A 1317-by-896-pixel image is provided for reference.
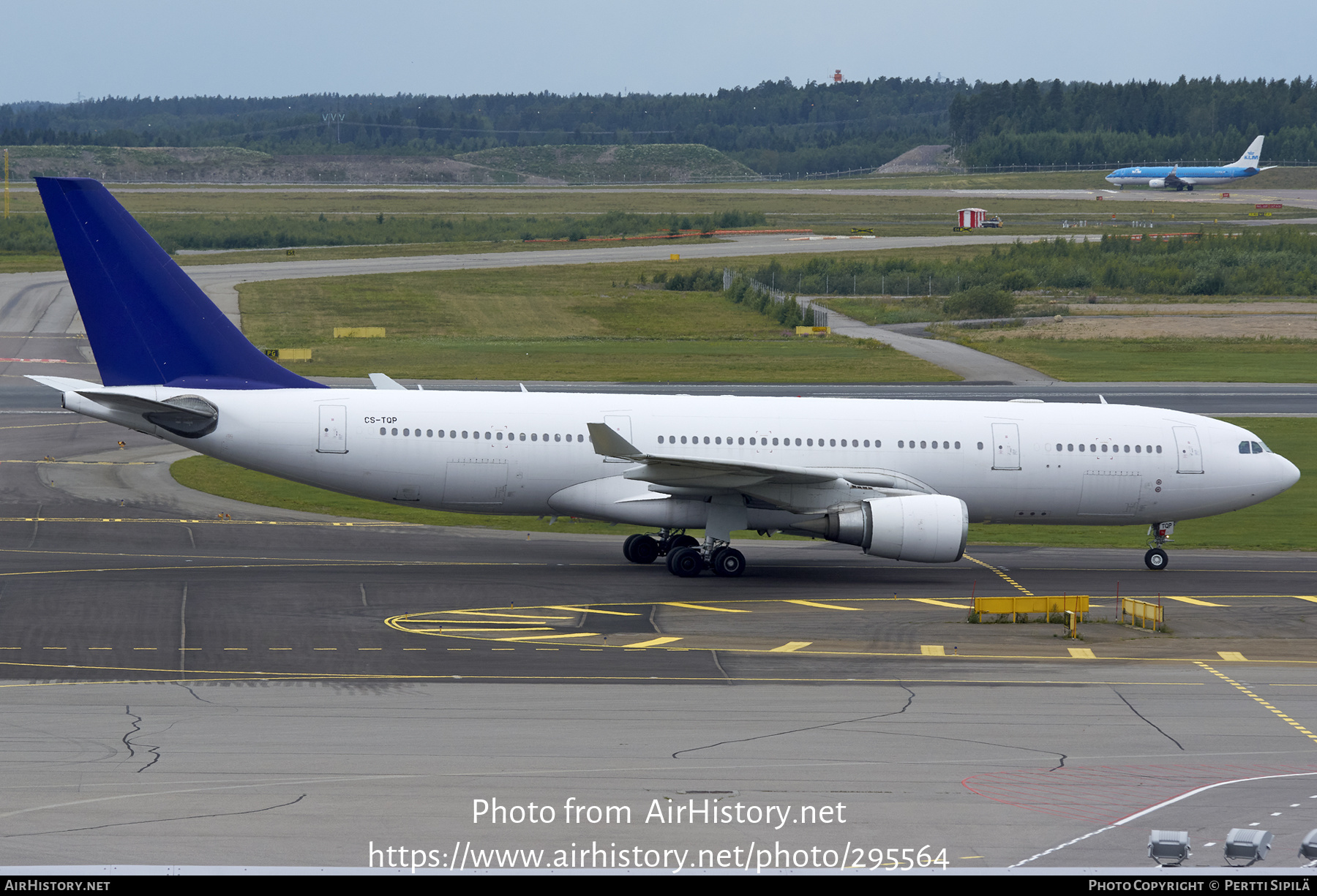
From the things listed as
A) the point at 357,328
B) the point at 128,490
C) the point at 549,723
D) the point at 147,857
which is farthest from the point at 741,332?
the point at 147,857

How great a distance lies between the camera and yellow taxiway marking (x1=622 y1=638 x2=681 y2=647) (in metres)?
25.7

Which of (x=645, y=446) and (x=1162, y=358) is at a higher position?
(x=645, y=446)

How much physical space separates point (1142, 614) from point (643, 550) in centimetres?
1191

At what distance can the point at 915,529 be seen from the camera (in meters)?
30.9

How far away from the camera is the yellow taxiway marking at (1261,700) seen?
801 inches

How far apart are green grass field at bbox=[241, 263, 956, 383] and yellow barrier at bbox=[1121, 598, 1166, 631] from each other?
3490 cm

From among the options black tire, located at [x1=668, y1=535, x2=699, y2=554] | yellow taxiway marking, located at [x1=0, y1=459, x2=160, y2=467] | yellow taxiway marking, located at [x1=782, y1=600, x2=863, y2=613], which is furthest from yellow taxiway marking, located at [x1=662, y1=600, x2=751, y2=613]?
yellow taxiway marking, located at [x1=0, y1=459, x2=160, y2=467]

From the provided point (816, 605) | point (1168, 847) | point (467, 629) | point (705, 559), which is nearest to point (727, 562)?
point (705, 559)

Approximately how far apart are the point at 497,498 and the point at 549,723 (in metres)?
13.3

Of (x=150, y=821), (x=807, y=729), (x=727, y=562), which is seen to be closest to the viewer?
(x=150, y=821)

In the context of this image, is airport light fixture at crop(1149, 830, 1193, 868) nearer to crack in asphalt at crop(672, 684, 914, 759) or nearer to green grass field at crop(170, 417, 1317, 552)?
crack in asphalt at crop(672, 684, 914, 759)

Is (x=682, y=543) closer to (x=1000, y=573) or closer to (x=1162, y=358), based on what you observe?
(x=1000, y=573)
